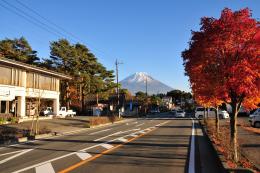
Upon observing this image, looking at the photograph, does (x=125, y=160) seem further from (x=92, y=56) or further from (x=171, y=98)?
(x=171, y=98)

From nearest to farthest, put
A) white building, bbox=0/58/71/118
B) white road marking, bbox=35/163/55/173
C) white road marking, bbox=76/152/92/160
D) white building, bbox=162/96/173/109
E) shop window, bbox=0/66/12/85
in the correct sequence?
1. white road marking, bbox=35/163/55/173
2. white road marking, bbox=76/152/92/160
3. shop window, bbox=0/66/12/85
4. white building, bbox=0/58/71/118
5. white building, bbox=162/96/173/109

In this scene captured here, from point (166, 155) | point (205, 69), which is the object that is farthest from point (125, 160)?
point (205, 69)

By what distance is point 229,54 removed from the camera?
11.0 metres

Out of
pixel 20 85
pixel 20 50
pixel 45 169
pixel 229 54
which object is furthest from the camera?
pixel 20 50

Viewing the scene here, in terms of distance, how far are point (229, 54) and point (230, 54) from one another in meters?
0.03

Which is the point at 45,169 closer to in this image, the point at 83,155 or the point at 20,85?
the point at 83,155

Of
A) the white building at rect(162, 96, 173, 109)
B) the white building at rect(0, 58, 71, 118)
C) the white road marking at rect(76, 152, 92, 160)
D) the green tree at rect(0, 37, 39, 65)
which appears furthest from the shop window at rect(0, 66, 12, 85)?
the white building at rect(162, 96, 173, 109)

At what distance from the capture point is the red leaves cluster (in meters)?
10.5

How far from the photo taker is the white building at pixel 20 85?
111 feet

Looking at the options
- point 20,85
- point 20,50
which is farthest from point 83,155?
point 20,50

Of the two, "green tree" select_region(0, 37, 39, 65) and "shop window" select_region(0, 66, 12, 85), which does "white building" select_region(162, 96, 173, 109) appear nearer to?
"green tree" select_region(0, 37, 39, 65)

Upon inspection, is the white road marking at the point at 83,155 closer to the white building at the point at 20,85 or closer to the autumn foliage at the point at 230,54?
the autumn foliage at the point at 230,54

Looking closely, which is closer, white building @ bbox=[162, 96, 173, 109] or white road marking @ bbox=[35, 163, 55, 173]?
white road marking @ bbox=[35, 163, 55, 173]

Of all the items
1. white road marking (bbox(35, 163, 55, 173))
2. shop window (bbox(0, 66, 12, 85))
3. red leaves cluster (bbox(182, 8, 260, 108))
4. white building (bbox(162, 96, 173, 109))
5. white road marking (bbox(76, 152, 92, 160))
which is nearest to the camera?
white road marking (bbox(35, 163, 55, 173))
